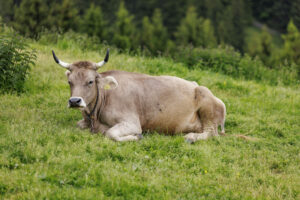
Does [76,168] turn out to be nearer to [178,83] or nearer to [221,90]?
[178,83]

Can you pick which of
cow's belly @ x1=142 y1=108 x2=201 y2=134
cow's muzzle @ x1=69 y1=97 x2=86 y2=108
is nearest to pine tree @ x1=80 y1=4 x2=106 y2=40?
cow's belly @ x1=142 y1=108 x2=201 y2=134

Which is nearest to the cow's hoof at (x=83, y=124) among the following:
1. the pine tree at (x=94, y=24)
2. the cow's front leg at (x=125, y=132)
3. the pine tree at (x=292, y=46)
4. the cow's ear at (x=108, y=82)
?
the cow's front leg at (x=125, y=132)

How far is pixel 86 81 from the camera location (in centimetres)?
844

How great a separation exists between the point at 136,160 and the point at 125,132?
52.4 inches

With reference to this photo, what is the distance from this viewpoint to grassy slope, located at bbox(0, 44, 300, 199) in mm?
5941

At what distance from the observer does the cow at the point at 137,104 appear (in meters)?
8.45

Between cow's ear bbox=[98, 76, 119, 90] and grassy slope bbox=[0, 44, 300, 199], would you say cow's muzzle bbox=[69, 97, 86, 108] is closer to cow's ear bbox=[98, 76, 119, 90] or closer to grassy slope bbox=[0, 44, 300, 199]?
grassy slope bbox=[0, 44, 300, 199]

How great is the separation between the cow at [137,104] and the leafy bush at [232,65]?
20.0ft

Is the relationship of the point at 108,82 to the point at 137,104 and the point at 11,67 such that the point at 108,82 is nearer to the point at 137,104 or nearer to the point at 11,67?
the point at 137,104

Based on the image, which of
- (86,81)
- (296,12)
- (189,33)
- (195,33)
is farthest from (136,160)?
(296,12)

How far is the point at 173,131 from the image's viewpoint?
935 cm

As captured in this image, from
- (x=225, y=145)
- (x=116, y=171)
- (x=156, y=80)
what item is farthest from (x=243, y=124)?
(x=116, y=171)

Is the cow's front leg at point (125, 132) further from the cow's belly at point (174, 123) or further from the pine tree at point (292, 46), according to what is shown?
the pine tree at point (292, 46)

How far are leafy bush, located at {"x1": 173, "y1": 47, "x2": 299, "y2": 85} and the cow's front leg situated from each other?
24.4ft
